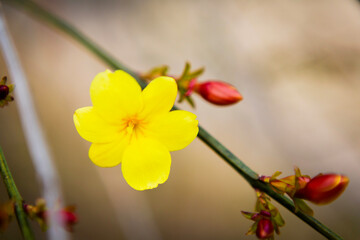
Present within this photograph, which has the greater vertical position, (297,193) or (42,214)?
(42,214)

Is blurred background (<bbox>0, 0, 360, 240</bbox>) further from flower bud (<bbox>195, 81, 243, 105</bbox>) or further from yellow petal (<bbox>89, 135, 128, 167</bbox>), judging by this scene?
yellow petal (<bbox>89, 135, 128, 167</bbox>)

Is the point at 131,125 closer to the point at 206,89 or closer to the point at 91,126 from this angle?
the point at 91,126

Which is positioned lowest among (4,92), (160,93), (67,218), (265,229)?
(265,229)

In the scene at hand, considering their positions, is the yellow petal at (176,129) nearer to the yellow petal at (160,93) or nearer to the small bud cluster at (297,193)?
the yellow petal at (160,93)

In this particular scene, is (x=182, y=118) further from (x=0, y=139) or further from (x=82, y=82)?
(x=82, y=82)

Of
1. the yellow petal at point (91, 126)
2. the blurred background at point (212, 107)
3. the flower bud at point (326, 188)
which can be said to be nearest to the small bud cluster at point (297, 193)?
the flower bud at point (326, 188)

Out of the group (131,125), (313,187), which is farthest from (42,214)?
(313,187)
